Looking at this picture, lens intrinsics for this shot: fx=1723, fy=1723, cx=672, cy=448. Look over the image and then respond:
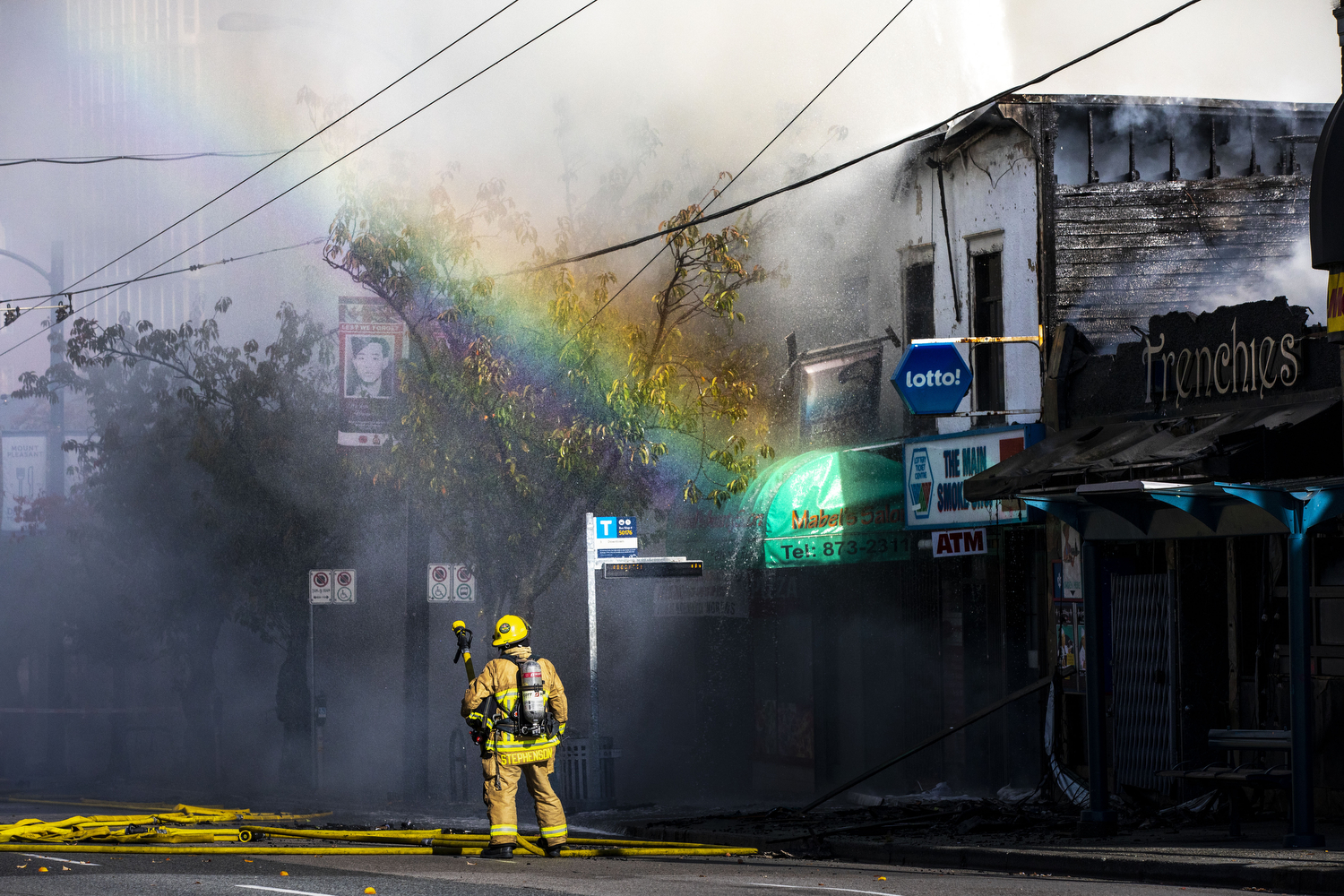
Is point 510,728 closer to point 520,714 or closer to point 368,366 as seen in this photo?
point 520,714

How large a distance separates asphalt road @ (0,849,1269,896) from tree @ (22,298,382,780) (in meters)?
13.7

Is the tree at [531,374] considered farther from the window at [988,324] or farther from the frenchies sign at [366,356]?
the window at [988,324]

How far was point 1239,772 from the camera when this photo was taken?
11219 mm

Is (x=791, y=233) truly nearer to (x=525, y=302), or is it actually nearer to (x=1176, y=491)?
(x=525, y=302)

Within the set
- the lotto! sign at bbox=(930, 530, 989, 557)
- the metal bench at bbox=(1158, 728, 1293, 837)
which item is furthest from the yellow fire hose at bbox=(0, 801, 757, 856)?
the lotto! sign at bbox=(930, 530, 989, 557)

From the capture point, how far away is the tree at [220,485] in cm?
2544

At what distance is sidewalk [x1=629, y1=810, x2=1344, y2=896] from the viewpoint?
31.0ft

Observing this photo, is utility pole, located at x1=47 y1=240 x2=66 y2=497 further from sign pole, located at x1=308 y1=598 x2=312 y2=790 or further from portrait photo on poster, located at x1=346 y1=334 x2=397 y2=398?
portrait photo on poster, located at x1=346 y1=334 x2=397 y2=398

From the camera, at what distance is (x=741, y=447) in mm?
18250

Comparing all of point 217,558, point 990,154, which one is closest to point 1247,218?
point 990,154

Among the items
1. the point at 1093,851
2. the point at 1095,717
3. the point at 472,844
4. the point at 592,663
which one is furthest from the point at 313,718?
the point at 1093,851

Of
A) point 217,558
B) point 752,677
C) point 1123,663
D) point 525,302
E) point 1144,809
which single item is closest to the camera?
point 1144,809

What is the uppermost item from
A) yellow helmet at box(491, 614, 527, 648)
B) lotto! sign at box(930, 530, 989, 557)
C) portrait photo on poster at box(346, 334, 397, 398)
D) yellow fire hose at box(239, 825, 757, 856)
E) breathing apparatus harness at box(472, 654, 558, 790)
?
portrait photo on poster at box(346, 334, 397, 398)

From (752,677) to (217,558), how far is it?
33.6 feet
